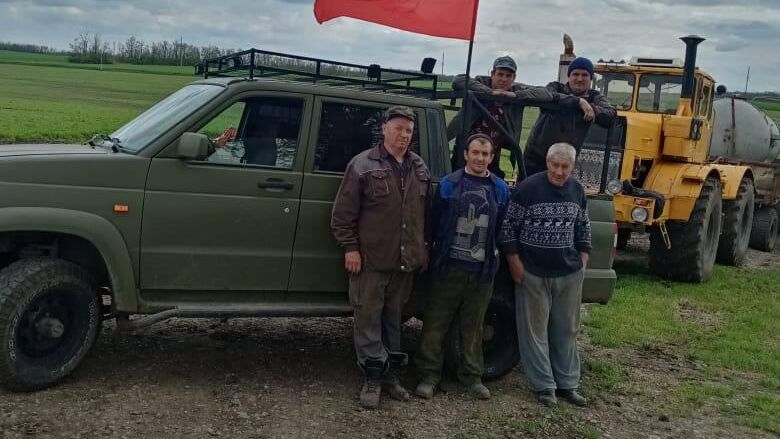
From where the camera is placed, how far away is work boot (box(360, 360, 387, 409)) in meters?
4.99

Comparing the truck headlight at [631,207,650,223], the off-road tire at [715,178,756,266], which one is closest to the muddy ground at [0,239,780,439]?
the truck headlight at [631,207,650,223]

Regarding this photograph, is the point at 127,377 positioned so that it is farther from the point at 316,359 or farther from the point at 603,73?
the point at 603,73

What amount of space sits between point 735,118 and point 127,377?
39.0ft

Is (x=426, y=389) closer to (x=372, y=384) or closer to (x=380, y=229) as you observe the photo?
(x=372, y=384)

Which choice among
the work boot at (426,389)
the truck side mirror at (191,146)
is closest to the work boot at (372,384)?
the work boot at (426,389)

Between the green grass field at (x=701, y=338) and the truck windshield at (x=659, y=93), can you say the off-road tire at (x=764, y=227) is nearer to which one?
the green grass field at (x=701, y=338)

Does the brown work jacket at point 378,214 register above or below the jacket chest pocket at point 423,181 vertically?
below

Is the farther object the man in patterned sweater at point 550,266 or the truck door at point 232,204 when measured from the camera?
the man in patterned sweater at point 550,266

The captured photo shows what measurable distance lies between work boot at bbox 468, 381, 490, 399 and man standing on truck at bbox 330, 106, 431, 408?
2.24 feet

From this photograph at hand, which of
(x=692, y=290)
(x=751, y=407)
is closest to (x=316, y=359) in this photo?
(x=751, y=407)

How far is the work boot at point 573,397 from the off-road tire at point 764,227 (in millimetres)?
9390

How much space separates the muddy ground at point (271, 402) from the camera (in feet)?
14.7

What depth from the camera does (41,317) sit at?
471 cm

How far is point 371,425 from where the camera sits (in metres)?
4.72
